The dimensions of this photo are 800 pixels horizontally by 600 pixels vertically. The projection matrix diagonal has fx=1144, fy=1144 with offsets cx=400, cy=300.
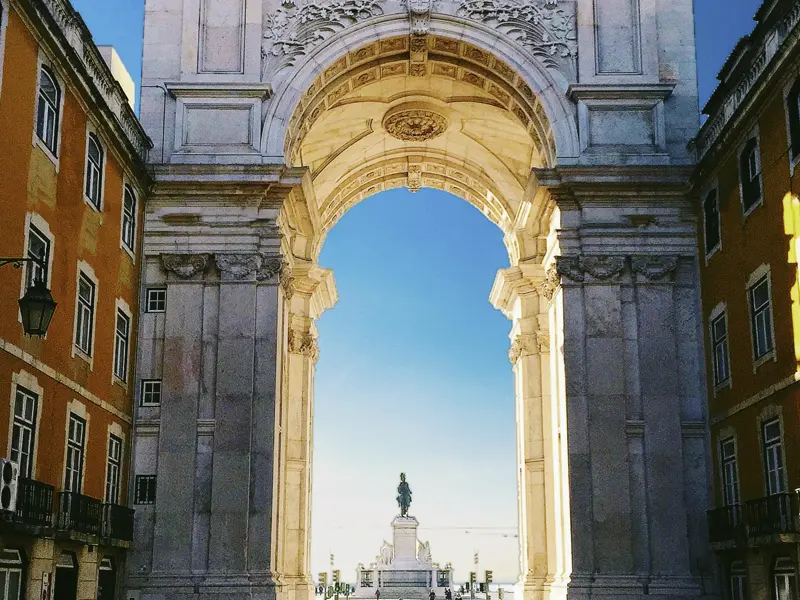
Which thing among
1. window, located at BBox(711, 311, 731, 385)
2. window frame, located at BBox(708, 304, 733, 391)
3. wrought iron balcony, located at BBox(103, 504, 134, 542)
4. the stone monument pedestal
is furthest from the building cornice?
the stone monument pedestal

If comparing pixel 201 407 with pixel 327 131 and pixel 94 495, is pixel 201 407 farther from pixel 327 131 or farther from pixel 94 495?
pixel 327 131

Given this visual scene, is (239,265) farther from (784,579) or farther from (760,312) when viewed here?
(784,579)

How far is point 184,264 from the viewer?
31.6 m

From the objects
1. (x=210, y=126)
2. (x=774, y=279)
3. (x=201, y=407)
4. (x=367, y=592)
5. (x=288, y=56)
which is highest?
(x=288, y=56)

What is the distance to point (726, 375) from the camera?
29078 mm

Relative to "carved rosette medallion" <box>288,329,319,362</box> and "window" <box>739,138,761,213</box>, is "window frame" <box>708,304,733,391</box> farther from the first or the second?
"carved rosette medallion" <box>288,329,319,362</box>

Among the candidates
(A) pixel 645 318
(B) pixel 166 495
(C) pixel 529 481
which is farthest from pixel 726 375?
(B) pixel 166 495

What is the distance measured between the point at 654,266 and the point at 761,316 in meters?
5.63

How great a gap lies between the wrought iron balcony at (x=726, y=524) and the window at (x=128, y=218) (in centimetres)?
1678

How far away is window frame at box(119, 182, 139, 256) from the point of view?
2998cm

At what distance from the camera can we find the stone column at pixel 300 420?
39.0 m

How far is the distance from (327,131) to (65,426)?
1910cm

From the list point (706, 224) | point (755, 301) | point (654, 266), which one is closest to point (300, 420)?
point (654, 266)

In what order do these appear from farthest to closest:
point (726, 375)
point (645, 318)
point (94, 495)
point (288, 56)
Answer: point (288, 56) → point (645, 318) → point (726, 375) → point (94, 495)
